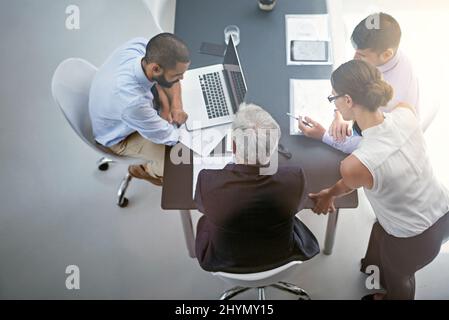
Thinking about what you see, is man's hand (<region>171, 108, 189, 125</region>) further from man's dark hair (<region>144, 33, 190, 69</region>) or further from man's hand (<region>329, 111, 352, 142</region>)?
man's hand (<region>329, 111, 352, 142</region>)

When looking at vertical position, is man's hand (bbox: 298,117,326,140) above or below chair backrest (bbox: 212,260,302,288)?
above

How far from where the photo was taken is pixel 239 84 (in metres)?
1.78

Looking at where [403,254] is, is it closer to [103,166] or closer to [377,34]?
[377,34]

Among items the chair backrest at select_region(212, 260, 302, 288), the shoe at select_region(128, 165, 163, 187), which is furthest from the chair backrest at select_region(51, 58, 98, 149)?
the chair backrest at select_region(212, 260, 302, 288)

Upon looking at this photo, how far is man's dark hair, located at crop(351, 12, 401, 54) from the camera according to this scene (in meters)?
1.63

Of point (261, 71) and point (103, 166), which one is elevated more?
point (261, 71)

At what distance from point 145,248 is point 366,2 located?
1.91 m

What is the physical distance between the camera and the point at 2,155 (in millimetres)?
2369

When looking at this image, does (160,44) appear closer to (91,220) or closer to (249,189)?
(249,189)

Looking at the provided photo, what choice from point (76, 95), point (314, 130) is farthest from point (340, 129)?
point (76, 95)

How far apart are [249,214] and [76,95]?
95 centimetres

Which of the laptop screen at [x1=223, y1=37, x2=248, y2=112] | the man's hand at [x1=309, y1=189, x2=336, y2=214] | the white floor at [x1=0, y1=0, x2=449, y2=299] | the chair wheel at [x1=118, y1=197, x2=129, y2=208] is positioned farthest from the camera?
the chair wheel at [x1=118, y1=197, x2=129, y2=208]

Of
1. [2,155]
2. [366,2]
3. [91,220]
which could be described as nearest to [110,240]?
[91,220]

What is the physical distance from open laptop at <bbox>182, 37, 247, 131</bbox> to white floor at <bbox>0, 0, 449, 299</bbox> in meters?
0.67
